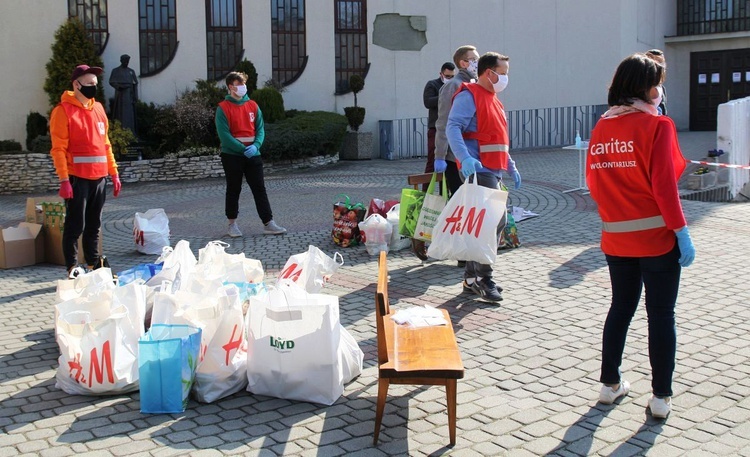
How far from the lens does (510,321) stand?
250 inches

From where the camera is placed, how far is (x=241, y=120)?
31.9 feet

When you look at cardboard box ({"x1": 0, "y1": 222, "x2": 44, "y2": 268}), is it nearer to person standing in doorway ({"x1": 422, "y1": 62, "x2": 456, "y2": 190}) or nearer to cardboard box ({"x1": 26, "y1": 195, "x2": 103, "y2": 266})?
cardboard box ({"x1": 26, "y1": 195, "x2": 103, "y2": 266})

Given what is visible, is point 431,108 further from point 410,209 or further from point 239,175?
point 410,209

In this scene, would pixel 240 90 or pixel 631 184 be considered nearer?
pixel 631 184

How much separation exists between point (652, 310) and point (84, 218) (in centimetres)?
511

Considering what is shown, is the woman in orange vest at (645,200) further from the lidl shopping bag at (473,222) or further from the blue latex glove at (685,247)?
the lidl shopping bag at (473,222)

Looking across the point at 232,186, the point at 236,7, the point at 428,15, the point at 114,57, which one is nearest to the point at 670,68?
the point at 428,15

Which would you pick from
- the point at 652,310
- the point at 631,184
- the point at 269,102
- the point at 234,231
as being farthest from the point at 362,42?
the point at 652,310

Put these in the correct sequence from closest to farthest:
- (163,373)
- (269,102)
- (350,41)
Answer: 1. (163,373)
2. (269,102)
3. (350,41)

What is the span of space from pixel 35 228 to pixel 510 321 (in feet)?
16.8

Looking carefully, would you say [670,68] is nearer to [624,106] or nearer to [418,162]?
[418,162]

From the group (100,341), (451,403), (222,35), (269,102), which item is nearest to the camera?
(451,403)

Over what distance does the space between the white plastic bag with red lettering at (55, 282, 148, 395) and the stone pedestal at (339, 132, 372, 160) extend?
584 inches

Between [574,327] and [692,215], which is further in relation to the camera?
[692,215]
